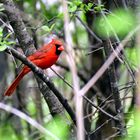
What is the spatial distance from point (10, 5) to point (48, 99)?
2.22ft

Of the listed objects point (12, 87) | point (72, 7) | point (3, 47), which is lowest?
point (12, 87)

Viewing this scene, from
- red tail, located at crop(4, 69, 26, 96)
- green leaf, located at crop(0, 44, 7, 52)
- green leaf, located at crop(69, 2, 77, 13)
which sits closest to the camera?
green leaf, located at crop(0, 44, 7, 52)

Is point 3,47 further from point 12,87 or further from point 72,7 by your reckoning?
point 12,87

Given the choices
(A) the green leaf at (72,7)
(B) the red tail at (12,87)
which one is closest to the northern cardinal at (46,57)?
(B) the red tail at (12,87)

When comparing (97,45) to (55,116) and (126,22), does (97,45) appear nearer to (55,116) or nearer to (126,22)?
(55,116)

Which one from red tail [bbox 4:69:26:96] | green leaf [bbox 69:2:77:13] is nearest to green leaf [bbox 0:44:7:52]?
green leaf [bbox 69:2:77:13]

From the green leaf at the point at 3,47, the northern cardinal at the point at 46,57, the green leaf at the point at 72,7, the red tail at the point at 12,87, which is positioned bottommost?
the red tail at the point at 12,87

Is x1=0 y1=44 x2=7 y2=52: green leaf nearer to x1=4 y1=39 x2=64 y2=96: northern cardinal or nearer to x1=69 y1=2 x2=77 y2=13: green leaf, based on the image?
x1=69 y1=2 x2=77 y2=13: green leaf

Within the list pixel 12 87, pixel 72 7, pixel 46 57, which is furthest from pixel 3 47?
pixel 46 57

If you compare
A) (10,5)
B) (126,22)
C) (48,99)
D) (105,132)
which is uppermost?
(10,5)

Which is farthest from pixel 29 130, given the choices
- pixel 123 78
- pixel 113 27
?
pixel 113 27

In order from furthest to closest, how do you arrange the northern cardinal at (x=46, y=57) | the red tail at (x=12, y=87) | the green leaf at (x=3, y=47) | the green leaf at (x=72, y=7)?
the northern cardinal at (x=46, y=57) < the red tail at (x=12, y=87) < the green leaf at (x=72, y=7) < the green leaf at (x=3, y=47)

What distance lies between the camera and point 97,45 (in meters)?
4.76

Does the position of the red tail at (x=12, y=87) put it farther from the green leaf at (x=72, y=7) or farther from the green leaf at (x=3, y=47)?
the green leaf at (x=3, y=47)
